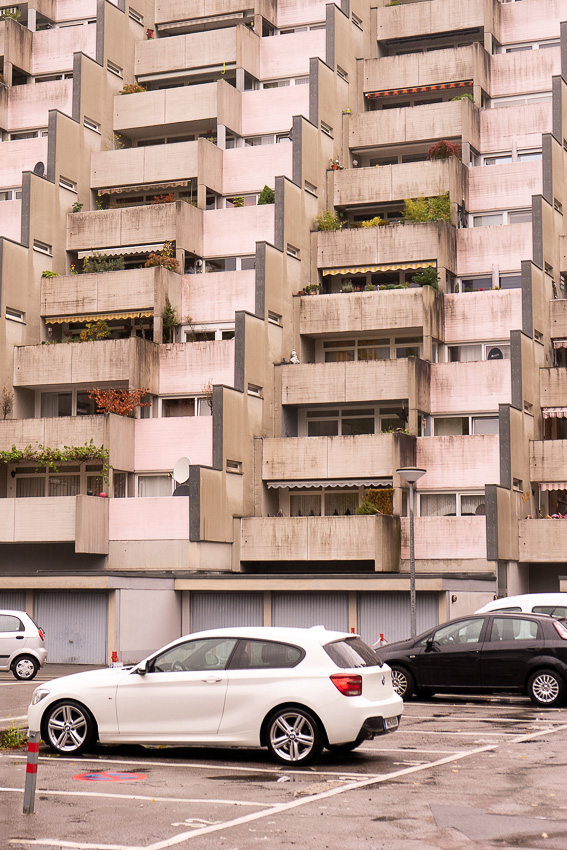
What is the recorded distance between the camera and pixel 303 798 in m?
12.2

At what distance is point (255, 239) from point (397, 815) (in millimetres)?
37713

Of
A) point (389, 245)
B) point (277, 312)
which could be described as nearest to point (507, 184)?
point (389, 245)

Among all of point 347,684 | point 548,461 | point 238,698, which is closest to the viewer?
point 347,684

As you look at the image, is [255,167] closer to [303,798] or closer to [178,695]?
[178,695]

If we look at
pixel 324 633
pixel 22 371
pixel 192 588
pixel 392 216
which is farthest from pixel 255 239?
pixel 324 633

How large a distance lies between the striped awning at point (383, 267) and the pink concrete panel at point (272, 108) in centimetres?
673

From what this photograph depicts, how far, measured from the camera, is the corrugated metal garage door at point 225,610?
38719 mm

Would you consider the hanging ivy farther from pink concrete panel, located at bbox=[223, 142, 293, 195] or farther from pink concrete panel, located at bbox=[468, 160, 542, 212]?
pink concrete panel, located at bbox=[468, 160, 542, 212]

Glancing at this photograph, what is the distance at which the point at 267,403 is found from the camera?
44.8 metres

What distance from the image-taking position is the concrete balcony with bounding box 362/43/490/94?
5249cm

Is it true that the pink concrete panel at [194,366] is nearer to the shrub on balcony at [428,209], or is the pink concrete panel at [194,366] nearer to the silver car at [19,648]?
the shrub on balcony at [428,209]

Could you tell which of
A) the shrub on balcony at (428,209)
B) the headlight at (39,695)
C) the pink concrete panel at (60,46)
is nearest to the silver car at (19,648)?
the headlight at (39,695)

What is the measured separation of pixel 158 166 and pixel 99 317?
24.1 ft

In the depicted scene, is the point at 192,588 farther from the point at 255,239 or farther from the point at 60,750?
the point at 60,750
